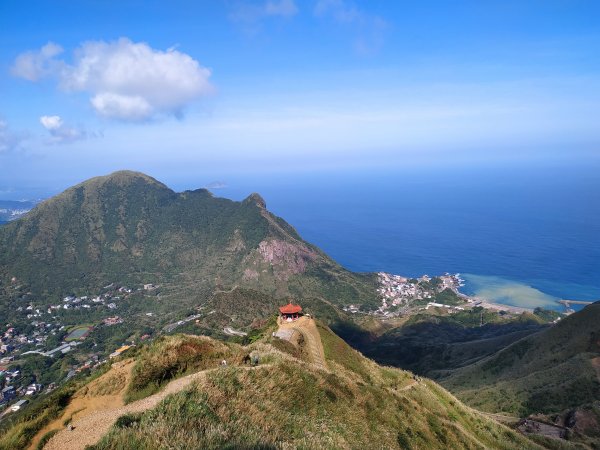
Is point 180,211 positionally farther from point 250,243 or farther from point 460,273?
point 460,273

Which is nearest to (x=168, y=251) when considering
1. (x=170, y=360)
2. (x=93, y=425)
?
(x=170, y=360)

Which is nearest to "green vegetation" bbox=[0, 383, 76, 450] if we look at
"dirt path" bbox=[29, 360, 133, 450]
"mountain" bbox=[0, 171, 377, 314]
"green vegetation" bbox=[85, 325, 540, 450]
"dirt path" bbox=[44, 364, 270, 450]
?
"dirt path" bbox=[29, 360, 133, 450]

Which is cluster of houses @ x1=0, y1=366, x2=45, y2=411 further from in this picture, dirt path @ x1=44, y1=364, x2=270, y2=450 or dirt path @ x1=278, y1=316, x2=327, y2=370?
dirt path @ x1=44, y1=364, x2=270, y2=450

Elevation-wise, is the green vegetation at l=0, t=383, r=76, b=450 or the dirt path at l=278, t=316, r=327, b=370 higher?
the green vegetation at l=0, t=383, r=76, b=450

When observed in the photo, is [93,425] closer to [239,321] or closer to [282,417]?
[282,417]

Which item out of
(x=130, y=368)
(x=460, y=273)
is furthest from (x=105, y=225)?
(x=130, y=368)

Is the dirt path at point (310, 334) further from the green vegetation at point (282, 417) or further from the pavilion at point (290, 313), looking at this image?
the green vegetation at point (282, 417)

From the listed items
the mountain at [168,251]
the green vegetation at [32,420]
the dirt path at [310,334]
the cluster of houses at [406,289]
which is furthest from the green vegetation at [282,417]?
the mountain at [168,251]
